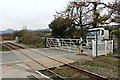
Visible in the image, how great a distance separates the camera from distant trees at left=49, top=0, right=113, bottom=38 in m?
31.0

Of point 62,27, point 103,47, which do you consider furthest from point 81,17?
point 103,47

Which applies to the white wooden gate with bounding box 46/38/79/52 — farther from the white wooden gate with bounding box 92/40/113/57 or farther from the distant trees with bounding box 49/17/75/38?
the white wooden gate with bounding box 92/40/113/57

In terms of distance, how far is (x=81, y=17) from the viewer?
3262cm

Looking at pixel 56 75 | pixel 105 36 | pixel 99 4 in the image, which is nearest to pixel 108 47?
pixel 105 36

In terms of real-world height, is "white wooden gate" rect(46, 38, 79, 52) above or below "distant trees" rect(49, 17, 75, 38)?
below

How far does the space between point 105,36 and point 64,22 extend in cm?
1042

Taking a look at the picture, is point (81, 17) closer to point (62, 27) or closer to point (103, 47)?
point (62, 27)

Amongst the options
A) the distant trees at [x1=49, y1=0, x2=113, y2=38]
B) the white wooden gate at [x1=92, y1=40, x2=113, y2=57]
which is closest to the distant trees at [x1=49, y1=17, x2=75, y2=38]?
the distant trees at [x1=49, y1=0, x2=113, y2=38]

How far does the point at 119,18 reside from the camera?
27609mm

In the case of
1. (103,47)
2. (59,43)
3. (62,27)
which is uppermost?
(62,27)

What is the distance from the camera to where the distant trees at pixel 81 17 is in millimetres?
31047

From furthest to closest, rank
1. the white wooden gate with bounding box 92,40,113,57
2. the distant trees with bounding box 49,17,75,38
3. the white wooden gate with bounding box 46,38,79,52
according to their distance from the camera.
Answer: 1. the distant trees with bounding box 49,17,75,38
2. the white wooden gate with bounding box 46,38,79,52
3. the white wooden gate with bounding box 92,40,113,57

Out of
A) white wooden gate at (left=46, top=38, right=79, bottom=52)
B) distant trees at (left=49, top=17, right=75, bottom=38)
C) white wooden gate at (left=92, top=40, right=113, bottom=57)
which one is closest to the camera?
white wooden gate at (left=92, top=40, right=113, bottom=57)

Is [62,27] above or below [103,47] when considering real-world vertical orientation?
above
